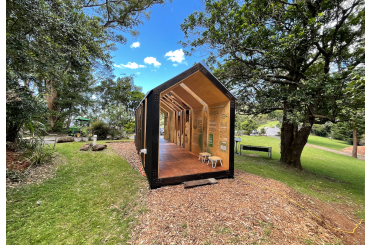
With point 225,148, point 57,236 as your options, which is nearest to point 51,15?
point 57,236

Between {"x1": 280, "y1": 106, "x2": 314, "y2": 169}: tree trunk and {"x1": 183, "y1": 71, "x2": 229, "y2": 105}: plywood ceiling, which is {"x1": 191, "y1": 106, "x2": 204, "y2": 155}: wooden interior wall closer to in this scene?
{"x1": 183, "y1": 71, "x2": 229, "y2": 105}: plywood ceiling

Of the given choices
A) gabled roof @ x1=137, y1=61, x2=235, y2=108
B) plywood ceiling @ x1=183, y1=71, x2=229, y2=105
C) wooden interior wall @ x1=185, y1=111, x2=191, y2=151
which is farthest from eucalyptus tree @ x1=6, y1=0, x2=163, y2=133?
wooden interior wall @ x1=185, y1=111, x2=191, y2=151

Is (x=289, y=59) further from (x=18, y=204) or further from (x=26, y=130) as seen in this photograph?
(x=26, y=130)

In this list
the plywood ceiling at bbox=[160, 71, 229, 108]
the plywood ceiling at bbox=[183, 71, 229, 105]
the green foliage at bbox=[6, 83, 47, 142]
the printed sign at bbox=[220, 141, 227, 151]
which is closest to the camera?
the green foliage at bbox=[6, 83, 47, 142]

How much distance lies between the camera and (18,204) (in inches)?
119

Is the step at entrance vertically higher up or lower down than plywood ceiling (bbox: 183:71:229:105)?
lower down

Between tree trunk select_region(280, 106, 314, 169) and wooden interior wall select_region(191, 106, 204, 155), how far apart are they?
475 cm

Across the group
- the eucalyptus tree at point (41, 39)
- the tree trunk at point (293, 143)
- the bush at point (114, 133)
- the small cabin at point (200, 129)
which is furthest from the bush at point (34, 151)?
the tree trunk at point (293, 143)

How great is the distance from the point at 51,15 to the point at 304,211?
7.89 m

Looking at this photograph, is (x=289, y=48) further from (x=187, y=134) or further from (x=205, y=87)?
(x=187, y=134)

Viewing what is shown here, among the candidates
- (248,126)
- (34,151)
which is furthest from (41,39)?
(248,126)

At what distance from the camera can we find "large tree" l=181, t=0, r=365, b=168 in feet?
16.3

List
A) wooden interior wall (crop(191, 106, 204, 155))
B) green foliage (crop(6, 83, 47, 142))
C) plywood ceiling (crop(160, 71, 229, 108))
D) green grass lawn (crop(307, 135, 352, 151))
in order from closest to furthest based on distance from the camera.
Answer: green foliage (crop(6, 83, 47, 142))
plywood ceiling (crop(160, 71, 229, 108))
wooden interior wall (crop(191, 106, 204, 155))
green grass lawn (crop(307, 135, 352, 151))

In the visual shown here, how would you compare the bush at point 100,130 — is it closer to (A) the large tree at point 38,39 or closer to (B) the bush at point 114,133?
(B) the bush at point 114,133
